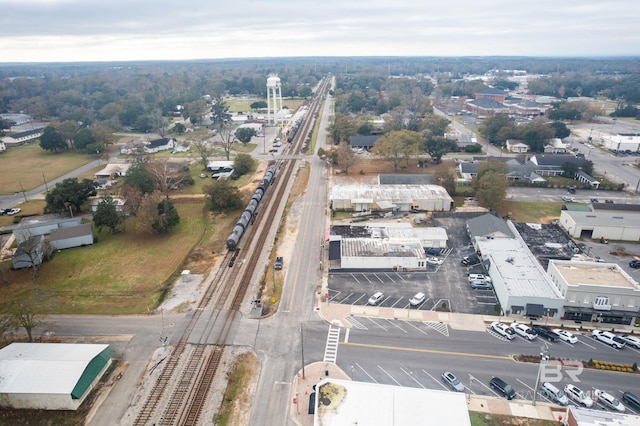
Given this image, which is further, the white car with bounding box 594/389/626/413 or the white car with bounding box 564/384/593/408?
the white car with bounding box 564/384/593/408

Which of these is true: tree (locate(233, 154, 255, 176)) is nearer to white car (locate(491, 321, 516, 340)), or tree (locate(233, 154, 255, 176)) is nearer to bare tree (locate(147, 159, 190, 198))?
bare tree (locate(147, 159, 190, 198))

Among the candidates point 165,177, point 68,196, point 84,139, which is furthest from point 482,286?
point 84,139

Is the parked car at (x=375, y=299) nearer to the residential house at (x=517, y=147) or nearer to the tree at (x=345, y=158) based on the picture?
the tree at (x=345, y=158)

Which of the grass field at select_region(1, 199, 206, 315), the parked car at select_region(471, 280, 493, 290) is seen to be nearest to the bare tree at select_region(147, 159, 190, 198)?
the grass field at select_region(1, 199, 206, 315)

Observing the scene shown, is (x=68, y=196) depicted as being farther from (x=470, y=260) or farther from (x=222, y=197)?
(x=470, y=260)

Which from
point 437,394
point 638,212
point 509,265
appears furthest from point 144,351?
point 638,212

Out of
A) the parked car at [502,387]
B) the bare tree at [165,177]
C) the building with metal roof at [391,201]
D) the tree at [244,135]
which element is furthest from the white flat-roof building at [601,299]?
the tree at [244,135]

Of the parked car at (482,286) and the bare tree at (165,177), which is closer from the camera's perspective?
the parked car at (482,286)
